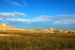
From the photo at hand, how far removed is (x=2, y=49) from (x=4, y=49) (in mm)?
225

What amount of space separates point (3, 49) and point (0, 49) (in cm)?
38

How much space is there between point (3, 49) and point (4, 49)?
0.12 metres

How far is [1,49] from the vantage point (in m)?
21.4

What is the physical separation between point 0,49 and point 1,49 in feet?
0.47

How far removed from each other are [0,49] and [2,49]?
0.26 meters

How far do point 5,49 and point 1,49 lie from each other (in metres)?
0.45

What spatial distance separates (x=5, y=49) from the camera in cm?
2150

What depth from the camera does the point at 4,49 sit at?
2152 cm

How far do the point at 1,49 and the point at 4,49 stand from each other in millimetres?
341

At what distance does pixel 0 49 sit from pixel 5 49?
57 cm

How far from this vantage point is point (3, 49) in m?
21.5

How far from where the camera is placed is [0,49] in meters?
21.3

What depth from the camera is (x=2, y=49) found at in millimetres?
21469
